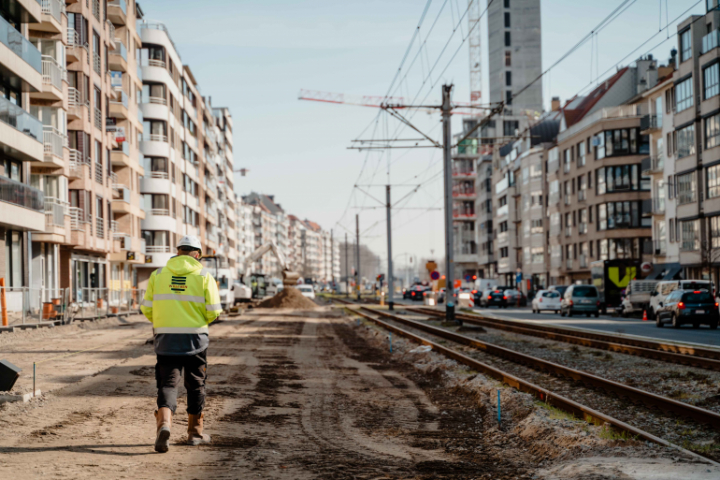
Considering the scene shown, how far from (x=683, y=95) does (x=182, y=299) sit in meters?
53.7

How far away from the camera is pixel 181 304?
8.11 m

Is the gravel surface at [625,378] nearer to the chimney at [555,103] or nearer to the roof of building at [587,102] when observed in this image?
the roof of building at [587,102]

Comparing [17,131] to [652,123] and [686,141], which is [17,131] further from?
[652,123]

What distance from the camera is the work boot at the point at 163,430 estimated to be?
786 cm

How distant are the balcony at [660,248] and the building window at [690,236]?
23.6 feet

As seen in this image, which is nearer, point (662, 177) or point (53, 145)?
point (53, 145)

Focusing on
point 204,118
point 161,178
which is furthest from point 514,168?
point 161,178

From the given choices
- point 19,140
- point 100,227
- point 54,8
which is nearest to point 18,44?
point 19,140

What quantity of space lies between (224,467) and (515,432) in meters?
3.79

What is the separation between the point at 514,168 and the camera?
331 ft

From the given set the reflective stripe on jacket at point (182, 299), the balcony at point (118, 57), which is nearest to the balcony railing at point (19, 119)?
the balcony at point (118, 57)

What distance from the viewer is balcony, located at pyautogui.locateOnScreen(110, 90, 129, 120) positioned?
55.9 meters

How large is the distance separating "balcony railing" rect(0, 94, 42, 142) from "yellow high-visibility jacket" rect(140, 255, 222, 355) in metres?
28.5

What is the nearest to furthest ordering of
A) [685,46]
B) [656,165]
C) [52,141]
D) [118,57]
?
[52,141]
[685,46]
[118,57]
[656,165]
